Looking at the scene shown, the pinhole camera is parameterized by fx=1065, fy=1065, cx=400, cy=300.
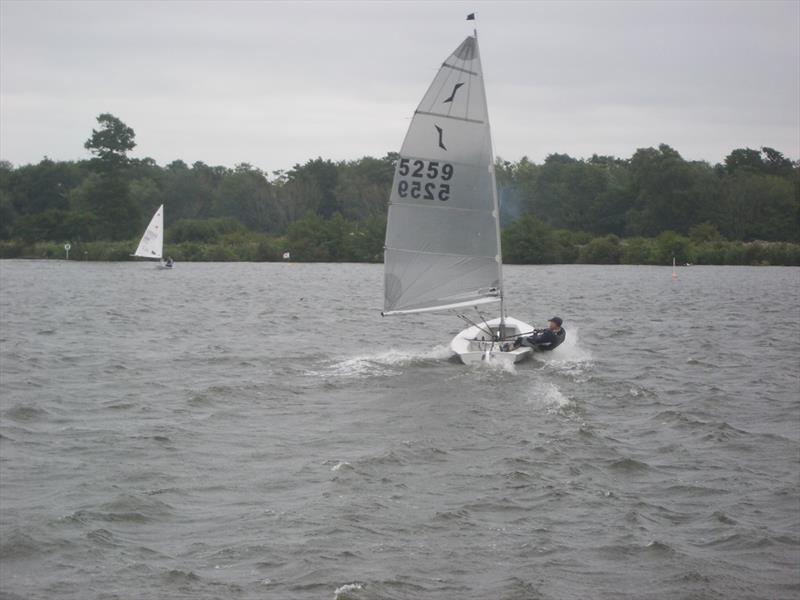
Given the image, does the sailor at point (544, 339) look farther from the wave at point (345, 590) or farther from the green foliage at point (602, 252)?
the green foliage at point (602, 252)

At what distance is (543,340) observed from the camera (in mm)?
24250

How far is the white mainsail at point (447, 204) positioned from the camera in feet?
76.3

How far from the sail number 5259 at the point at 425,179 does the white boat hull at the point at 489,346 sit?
332 centimetres

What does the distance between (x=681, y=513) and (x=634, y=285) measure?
1946 inches

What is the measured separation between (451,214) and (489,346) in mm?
3104

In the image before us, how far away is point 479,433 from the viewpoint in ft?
56.6

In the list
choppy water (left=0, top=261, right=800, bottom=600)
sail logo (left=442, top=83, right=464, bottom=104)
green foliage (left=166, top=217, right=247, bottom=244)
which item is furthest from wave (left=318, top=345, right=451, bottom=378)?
green foliage (left=166, top=217, right=247, bottom=244)

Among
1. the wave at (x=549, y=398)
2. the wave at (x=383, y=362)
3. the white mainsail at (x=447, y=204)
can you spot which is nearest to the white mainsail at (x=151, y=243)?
the wave at (x=383, y=362)

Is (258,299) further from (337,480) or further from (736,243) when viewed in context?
(736,243)

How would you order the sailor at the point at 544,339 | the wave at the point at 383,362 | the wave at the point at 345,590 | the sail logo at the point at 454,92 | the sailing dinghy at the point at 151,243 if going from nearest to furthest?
1. the wave at the point at 345,590
2. the sail logo at the point at 454,92
3. the wave at the point at 383,362
4. the sailor at the point at 544,339
5. the sailing dinghy at the point at 151,243

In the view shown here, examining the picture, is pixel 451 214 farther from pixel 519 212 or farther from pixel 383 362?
pixel 519 212

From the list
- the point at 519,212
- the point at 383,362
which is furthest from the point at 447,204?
the point at 519,212

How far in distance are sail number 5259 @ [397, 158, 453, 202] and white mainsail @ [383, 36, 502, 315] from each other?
0.9 inches

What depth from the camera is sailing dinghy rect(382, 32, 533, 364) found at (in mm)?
23281
